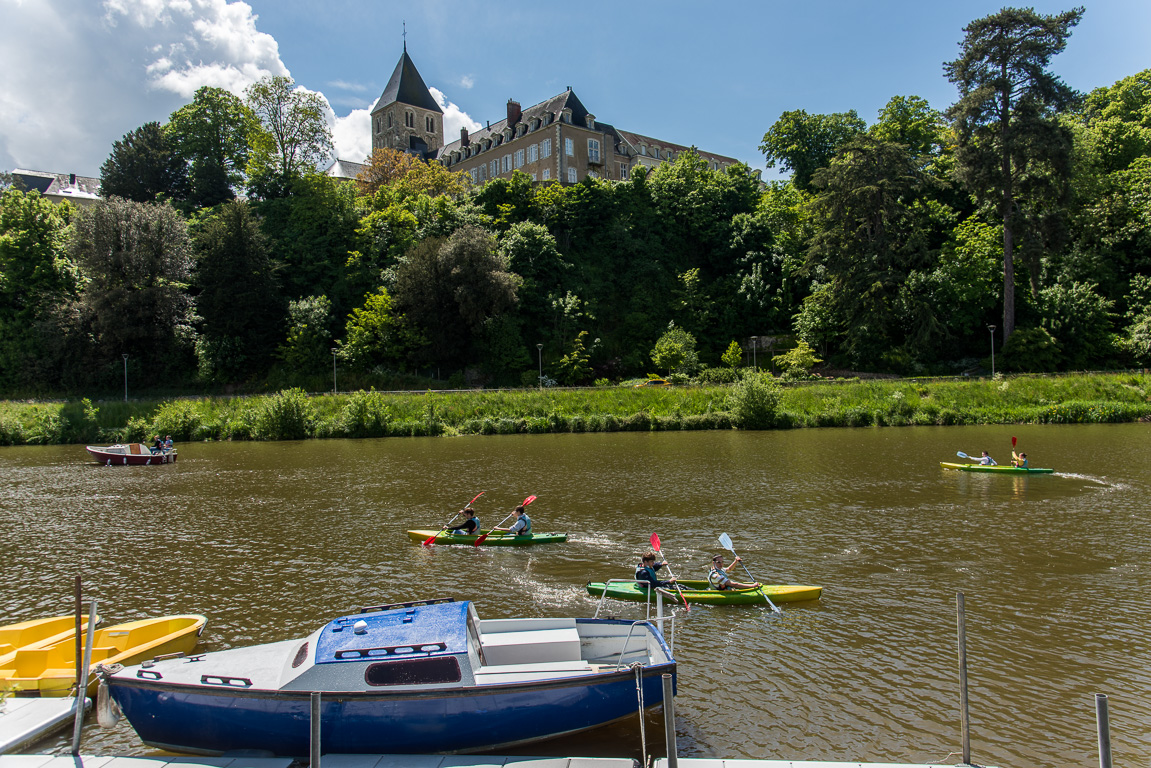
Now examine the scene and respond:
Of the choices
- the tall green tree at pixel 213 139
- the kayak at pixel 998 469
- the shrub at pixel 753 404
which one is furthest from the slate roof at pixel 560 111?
the kayak at pixel 998 469

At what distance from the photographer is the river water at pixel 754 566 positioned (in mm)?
8852

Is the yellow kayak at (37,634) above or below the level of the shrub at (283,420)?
below

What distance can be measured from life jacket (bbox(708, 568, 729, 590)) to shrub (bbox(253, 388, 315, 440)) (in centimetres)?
3857

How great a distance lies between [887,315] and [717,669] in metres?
50.1

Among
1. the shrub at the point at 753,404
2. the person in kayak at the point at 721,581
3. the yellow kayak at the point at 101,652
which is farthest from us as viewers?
the shrub at the point at 753,404

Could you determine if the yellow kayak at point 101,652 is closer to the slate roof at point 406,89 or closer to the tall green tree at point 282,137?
the tall green tree at point 282,137

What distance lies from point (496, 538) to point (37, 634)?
9772mm

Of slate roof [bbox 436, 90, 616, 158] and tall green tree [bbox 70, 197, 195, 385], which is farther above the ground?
slate roof [bbox 436, 90, 616, 158]

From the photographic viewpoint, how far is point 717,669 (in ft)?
34.1

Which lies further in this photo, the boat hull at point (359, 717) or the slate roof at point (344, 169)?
the slate roof at point (344, 169)

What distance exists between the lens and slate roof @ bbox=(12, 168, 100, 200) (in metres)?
83.1

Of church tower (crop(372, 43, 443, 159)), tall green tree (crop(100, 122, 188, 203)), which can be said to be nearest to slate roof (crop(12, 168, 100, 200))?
tall green tree (crop(100, 122, 188, 203))

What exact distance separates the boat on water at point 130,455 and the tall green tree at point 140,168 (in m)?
45.3

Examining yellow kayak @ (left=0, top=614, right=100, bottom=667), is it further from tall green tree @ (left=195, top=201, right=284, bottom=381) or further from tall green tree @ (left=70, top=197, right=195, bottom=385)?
tall green tree @ (left=70, top=197, right=195, bottom=385)
